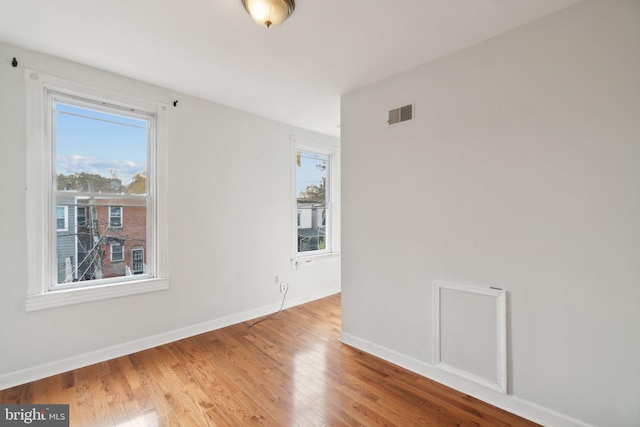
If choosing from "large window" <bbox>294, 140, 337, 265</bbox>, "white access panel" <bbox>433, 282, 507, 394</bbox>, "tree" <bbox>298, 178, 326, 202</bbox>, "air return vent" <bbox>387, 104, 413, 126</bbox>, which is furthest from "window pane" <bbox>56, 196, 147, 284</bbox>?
"white access panel" <bbox>433, 282, 507, 394</bbox>

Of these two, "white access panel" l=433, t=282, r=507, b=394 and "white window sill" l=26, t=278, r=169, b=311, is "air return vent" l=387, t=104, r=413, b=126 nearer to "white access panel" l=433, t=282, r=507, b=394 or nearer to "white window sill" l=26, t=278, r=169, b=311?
"white access panel" l=433, t=282, r=507, b=394

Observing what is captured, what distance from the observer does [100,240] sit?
2.62m

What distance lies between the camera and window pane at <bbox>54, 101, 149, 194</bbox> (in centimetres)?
246

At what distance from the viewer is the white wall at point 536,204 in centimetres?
161

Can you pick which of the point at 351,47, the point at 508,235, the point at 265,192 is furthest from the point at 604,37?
the point at 265,192

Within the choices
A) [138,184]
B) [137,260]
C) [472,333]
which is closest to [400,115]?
[472,333]

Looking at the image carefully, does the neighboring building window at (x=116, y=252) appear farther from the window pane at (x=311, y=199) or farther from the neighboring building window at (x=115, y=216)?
the window pane at (x=311, y=199)

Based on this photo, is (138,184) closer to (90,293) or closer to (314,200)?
(90,293)

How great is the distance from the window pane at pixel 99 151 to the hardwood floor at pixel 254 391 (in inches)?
63.8

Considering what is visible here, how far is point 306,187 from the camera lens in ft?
14.5

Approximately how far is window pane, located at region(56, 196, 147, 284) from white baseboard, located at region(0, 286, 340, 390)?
667 millimetres

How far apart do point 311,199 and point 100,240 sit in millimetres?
2726

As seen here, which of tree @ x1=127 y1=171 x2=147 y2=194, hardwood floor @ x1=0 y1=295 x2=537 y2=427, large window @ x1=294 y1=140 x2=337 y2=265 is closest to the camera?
hardwood floor @ x1=0 y1=295 x2=537 y2=427

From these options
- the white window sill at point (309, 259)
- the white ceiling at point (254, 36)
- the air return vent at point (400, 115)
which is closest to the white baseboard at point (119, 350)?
the white window sill at point (309, 259)
